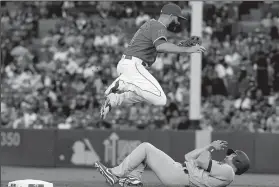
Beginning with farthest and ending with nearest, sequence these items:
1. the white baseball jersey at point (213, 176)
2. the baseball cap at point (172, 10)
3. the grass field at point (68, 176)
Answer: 1. the grass field at point (68, 176)
2. the baseball cap at point (172, 10)
3. the white baseball jersey at point (213, 176)

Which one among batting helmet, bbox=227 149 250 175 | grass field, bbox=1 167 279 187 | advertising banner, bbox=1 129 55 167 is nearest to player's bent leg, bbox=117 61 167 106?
batting helmet, bbox=227 149 250 175

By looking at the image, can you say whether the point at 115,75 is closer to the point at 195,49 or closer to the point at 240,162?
the point at 195,49

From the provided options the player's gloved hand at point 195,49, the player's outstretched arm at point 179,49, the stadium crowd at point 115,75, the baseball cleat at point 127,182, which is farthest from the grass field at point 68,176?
the player's gloved hand at point 195,49

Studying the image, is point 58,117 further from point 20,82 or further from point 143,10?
point 143,10

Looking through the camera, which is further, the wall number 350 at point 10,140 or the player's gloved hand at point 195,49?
the wall number 350 at point 10,140

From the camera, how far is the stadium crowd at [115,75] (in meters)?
17.3

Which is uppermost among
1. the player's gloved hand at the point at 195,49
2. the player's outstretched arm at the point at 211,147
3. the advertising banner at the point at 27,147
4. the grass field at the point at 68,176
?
the player's gloved hand at the point at 195,49

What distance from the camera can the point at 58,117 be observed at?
59.5 feet

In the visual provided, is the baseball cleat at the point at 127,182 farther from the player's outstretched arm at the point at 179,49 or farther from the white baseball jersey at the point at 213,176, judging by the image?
the player's outstretched arm at the point at 179,49

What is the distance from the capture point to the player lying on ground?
9477 mm

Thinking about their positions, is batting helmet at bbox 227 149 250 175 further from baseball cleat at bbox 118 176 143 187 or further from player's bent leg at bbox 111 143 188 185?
baseball cleat at bbox 118 176 143 187

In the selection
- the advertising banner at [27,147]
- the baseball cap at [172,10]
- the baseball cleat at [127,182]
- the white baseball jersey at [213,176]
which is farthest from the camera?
the advertising banner at [27,147]

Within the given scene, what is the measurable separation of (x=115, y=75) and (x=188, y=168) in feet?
29.1

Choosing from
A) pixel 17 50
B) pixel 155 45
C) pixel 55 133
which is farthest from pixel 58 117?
pixel 155 45
